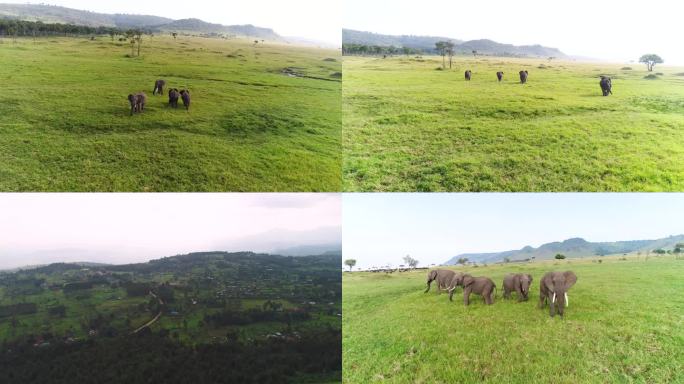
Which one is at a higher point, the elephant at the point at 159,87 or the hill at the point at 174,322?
the elephant at the point at 159,87

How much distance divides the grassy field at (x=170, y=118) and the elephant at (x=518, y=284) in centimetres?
385

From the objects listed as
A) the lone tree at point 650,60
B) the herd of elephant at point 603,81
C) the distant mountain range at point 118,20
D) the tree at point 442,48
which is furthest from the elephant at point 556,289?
the distant mountain range at point 118,20

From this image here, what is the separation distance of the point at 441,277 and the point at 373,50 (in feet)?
16.4

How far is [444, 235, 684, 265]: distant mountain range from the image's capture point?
8117mm

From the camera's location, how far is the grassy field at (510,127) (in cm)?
773

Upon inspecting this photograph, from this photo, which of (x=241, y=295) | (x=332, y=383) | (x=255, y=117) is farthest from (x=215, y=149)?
(x=332, y=383)

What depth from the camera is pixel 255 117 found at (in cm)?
861

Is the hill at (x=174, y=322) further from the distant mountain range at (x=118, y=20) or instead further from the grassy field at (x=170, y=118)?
the distant mountain range at (x=118, y=20)

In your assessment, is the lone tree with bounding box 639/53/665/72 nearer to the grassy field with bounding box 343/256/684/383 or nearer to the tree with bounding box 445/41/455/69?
the tree with bounding box 445/41/455/69

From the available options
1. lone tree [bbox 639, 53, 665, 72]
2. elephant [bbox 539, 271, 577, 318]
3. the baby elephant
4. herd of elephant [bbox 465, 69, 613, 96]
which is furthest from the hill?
lone tree [bbox 639, 53, 665, 72]

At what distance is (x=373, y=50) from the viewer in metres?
8.63

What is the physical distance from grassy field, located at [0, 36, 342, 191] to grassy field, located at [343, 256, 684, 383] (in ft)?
9.03

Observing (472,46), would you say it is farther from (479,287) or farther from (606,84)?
(479,287)

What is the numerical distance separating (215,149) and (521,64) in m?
7.63
